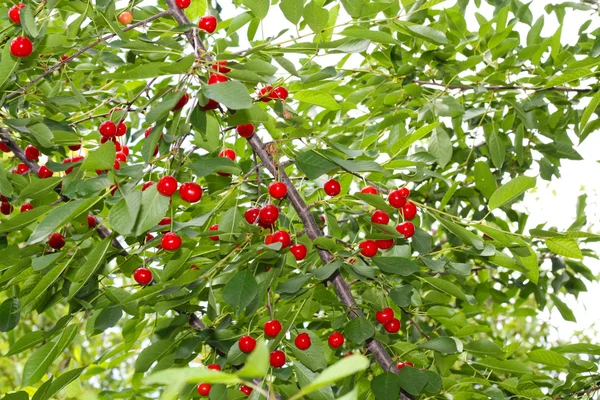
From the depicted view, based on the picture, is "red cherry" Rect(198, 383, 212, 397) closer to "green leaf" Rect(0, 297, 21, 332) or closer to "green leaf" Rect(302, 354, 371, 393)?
"green leaf" Rect(0, 297, 21, 332)

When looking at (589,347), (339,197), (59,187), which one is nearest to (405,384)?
(339,197)

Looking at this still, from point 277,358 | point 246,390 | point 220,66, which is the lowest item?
point 246,390

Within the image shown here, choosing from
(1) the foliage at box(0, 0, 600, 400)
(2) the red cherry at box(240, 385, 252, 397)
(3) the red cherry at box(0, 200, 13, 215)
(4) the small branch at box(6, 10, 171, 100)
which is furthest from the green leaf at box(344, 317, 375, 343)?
(3) the red cherry at box(0, 200, 13, 215)

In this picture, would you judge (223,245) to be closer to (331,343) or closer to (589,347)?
(331,343)

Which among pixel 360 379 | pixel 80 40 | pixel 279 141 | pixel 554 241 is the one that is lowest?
pixel 360 379

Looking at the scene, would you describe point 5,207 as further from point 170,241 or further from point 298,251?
point 298,251

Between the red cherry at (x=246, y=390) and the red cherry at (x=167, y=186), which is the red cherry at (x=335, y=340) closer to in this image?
the red cherry at (x=246, y=390)

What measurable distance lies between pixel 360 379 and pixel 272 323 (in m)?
0.47

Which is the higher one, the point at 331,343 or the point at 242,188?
the point at 242,188

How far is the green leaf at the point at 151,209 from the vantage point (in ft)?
4.24

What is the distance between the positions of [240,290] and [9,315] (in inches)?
31.0

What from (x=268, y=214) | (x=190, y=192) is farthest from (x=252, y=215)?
(x=190, y=192)

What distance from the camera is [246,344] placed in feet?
5.10

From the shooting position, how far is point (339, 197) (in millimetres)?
1595
